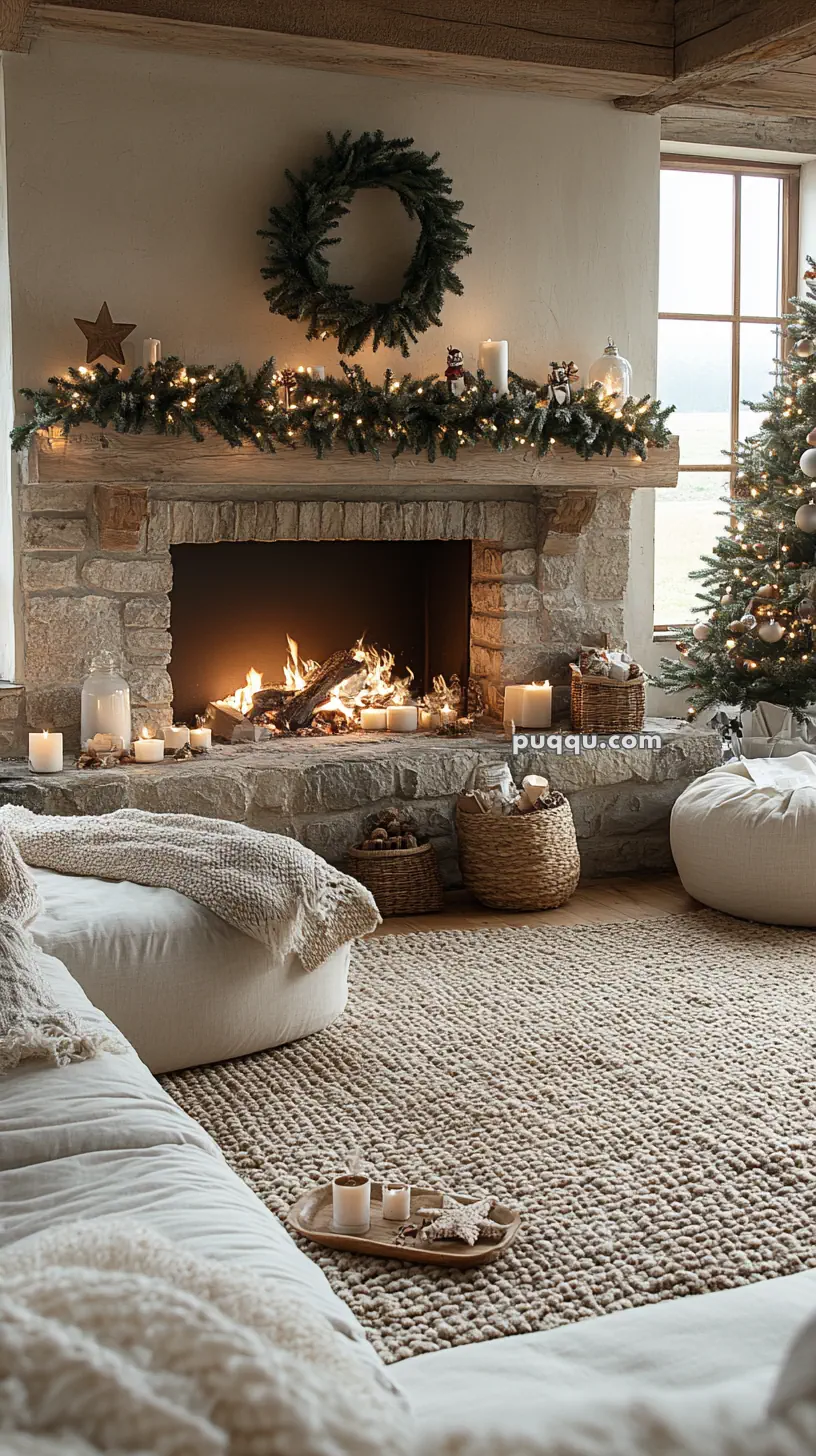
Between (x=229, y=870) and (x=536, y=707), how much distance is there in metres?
2.01

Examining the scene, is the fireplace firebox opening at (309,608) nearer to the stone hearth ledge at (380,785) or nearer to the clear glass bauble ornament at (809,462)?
the stone hearth ledge at (380,785)

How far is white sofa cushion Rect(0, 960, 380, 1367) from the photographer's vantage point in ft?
5.53

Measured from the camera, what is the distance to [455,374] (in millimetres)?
4660

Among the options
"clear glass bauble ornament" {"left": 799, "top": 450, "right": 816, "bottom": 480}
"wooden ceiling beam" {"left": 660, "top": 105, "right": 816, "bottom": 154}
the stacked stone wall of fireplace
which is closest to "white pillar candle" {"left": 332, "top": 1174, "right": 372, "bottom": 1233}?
the stacked stone wall of fireplace

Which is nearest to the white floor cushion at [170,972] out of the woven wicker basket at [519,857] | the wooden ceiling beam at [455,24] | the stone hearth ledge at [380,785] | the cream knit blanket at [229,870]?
the cream knit blanket at [229,870]

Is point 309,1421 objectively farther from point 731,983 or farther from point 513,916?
point 513,916

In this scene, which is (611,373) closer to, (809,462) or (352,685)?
(809,462)

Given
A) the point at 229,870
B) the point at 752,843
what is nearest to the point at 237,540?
the point at 229,870

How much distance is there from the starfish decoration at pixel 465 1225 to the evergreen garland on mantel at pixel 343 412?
8.61ft

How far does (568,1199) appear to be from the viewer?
8.43 ft

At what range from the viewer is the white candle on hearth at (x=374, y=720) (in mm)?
5047

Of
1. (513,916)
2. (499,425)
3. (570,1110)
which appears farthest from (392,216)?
(570,1110)

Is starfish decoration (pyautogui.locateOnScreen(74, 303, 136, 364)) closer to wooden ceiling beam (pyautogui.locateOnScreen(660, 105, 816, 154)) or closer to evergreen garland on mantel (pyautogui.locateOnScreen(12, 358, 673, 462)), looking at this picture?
evergreen garland on mantel (pyautogui.locateOnScreen(12, 358, 673, 462))

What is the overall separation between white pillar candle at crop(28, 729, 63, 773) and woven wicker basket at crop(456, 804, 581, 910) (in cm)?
127
